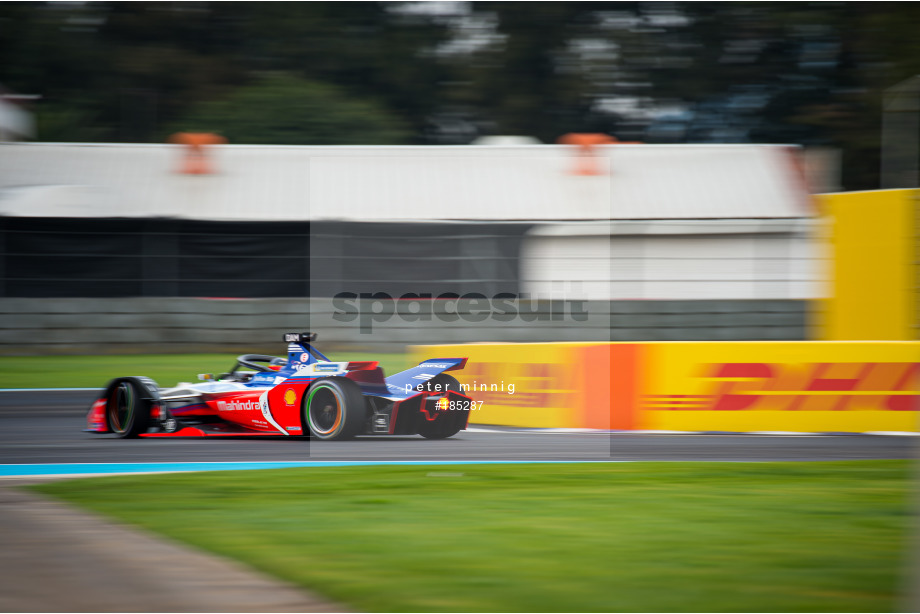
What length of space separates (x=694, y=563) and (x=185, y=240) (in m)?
16.5

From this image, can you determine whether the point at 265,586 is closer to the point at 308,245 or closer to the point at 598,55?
the point at 308,245

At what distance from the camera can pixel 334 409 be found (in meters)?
7.91

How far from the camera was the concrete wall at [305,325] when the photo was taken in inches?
650

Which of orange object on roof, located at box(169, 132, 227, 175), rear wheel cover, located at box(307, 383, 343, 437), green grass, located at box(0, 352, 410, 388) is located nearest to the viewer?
rear wheel cover, located at box(307, 383, 343, 437)

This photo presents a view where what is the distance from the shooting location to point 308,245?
61.7 ft

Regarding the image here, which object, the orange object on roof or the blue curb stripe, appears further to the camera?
the orange object on roof

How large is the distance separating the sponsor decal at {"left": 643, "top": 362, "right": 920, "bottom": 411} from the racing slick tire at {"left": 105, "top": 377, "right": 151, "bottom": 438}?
16.9ft

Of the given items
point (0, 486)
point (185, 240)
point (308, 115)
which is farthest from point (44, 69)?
point (0, 486)

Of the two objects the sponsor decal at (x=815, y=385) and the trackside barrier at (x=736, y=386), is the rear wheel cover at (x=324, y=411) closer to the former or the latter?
the trackside barrier at (x=736, y=386)

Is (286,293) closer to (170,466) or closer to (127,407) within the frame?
(127,407)

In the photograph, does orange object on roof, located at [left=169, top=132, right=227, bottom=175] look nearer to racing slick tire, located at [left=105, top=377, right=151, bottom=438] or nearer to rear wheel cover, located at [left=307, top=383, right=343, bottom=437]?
racing slick tire, located at [left=105, top=377, right=151, bottom=438]

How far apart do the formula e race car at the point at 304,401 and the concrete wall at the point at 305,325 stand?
299 inches

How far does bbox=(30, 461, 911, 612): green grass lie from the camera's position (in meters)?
3.58

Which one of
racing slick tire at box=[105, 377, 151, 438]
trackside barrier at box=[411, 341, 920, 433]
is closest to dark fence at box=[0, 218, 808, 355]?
racing slick tire at box=[105, 377, 151, 438]
